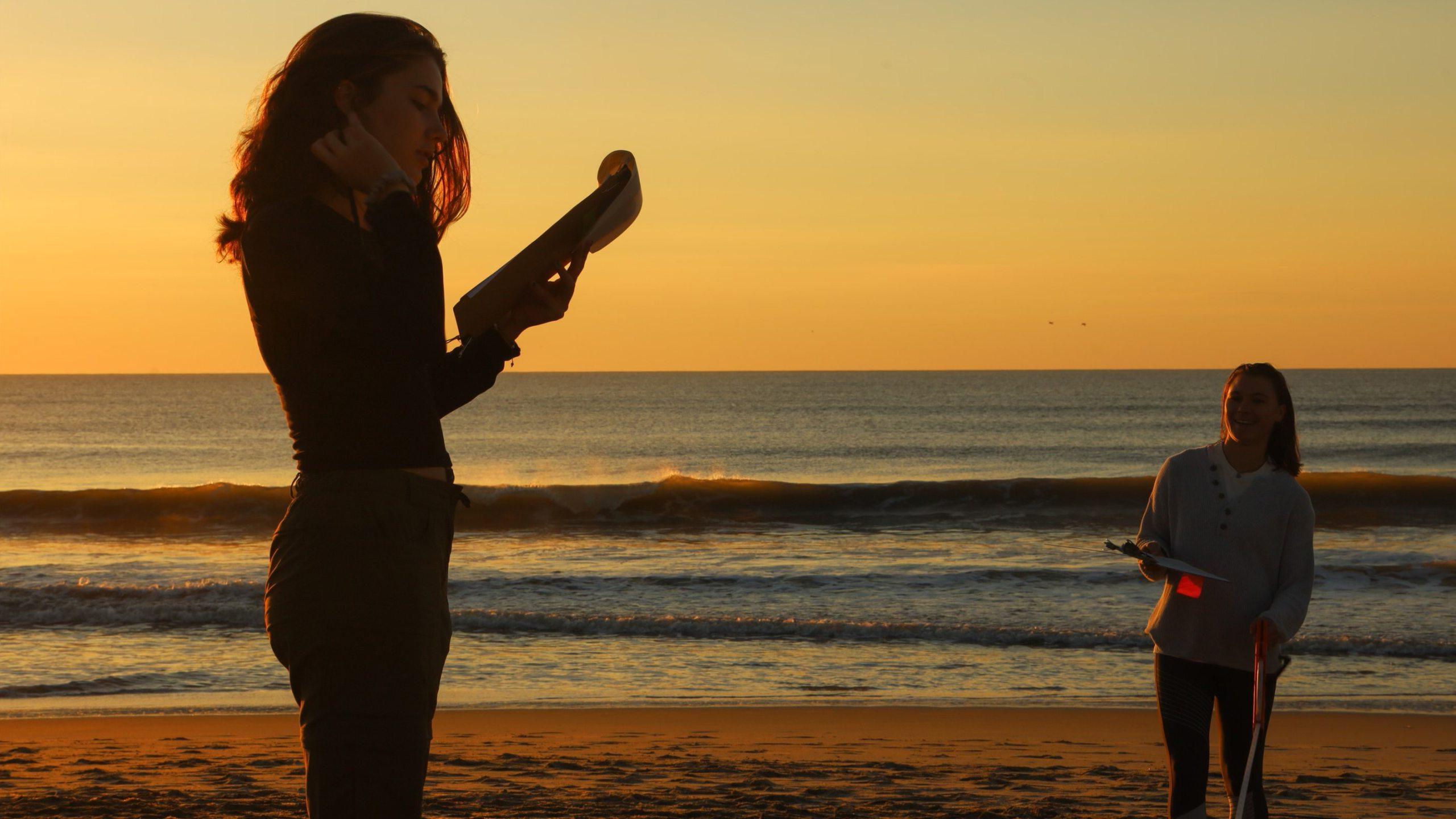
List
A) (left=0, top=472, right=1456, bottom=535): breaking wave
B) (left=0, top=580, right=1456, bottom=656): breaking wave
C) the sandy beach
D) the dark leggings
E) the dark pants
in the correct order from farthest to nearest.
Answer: (left=0, top=472, right=1456, bottom=535): breaking wave < (left=0, top=580, right=1456, bottom=656): breaking wave < the sandy beach < the dark leggings < the dark pants

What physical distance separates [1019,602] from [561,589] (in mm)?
4552

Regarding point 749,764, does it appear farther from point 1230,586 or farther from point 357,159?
point 357,159

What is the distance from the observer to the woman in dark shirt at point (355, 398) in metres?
1.54

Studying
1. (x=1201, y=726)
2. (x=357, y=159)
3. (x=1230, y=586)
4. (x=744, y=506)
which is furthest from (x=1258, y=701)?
(x=744, y=506)

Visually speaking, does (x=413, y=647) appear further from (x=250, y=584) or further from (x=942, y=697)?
(x=250, y=584)

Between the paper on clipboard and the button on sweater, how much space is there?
2403mm

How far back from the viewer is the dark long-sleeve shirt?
5.10 feet

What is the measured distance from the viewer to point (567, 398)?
285 ft

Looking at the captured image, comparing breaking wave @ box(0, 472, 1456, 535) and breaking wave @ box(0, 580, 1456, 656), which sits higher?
breaking wave @ box(0, 472, 1456, 535)

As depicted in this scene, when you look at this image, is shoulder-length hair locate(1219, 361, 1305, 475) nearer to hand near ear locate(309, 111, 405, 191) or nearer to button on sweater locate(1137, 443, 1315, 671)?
button on sweater locate(1137, 443, 1315, 671)

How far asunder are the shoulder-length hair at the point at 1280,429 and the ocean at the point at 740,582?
4.28m

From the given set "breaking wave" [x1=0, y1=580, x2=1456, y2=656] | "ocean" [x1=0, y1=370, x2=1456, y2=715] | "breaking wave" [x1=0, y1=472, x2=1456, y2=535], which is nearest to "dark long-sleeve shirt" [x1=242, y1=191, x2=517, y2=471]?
"ocean" [x1=0, y1=370, x2=1456, y2=715]

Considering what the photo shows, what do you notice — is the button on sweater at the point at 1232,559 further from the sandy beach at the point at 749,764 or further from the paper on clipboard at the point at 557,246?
the paper on clipboard at the point at 557,246

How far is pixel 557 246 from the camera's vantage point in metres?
1.90
